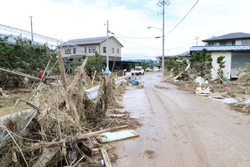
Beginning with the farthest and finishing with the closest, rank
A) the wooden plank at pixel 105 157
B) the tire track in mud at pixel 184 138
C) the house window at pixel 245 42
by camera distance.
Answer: the house window at pixel 245 42
the tire track in mud at pixel 184 138
the wooden plank at pixel 105 157

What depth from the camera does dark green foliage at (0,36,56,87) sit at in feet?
37.4

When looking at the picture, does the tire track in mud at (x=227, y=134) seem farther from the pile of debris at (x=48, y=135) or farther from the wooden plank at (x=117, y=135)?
the pile of debris at (x=48, y=135)

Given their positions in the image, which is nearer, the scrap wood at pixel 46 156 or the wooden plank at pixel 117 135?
the scrap wood at pixel 46 156

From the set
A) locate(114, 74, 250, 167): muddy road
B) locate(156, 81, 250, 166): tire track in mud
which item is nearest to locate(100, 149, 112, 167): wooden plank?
locate(114, 74, 250, 167): muddy road

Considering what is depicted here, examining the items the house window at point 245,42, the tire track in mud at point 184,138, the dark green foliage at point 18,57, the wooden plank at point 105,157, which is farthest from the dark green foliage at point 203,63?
the house window at point 245,42

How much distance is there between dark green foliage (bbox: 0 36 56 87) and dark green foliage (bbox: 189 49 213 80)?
15013 millimetres

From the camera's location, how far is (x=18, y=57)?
11.7 m

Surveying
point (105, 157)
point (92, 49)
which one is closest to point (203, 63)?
point (105, 157)

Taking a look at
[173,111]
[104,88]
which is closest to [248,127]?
[173,111]

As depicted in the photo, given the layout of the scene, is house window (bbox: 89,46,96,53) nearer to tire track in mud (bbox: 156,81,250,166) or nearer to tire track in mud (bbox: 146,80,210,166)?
tire track in mud (bbox: 156,81,250,166)

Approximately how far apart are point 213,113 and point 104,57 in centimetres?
3326

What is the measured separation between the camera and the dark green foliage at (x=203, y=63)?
1901 centimetres

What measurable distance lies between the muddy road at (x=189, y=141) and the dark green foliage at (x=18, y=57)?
277 inches

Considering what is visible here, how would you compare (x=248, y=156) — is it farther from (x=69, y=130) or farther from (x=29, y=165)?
(x=29, y=165)
